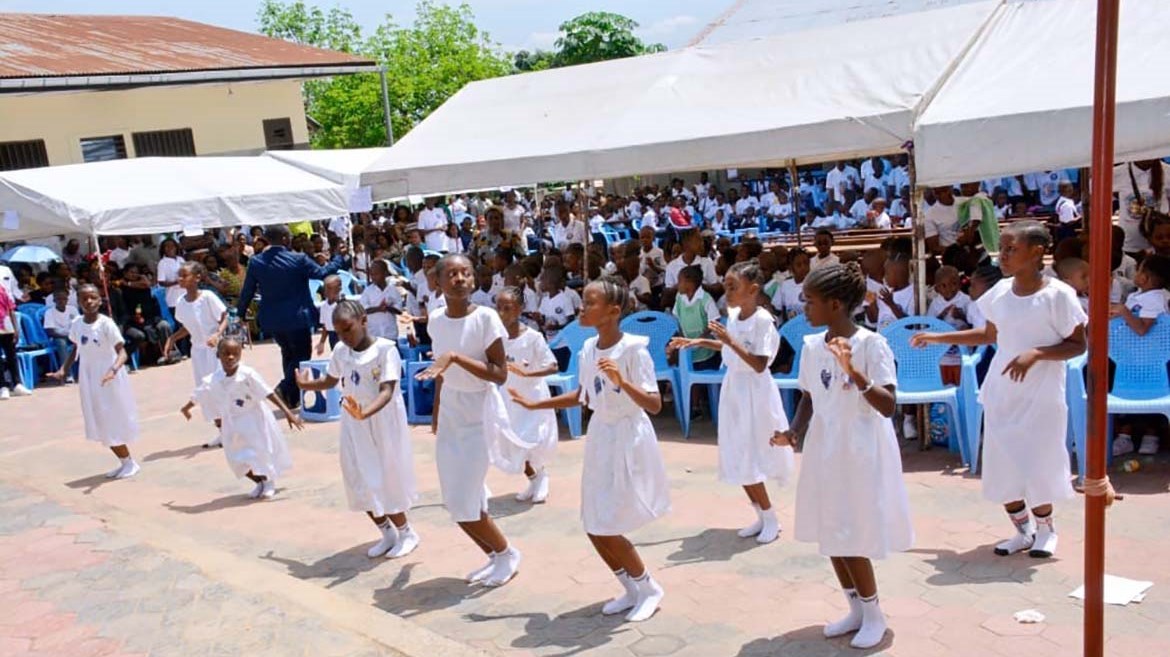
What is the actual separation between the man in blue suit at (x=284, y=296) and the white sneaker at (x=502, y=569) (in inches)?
218

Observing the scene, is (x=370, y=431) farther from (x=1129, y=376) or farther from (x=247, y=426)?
(x=1129, y=376)

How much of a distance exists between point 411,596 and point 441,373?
1.22 meters

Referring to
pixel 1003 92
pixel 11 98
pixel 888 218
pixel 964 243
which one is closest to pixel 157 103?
pixel 11 98

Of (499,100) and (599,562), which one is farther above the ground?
(499,100)

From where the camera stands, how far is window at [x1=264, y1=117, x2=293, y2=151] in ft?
72.7

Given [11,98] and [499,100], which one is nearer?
[499,100]

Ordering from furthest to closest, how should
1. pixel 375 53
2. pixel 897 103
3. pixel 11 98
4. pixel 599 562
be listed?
pixel 375 53
pixel 11 98
pixel 897 103
pixel 599 562

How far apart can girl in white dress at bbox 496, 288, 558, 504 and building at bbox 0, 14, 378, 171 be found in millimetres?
13560

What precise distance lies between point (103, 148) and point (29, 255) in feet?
13.6

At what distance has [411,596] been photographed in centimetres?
540

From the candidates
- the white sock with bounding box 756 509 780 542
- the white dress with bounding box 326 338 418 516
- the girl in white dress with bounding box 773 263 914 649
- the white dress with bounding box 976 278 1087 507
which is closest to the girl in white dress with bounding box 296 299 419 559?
the white dress with bounding box 326 338 418 516

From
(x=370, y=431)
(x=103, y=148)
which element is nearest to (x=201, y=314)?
(x=370, y=431)

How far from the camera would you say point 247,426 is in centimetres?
750

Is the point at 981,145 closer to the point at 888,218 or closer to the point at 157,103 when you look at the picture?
the point at 888,218
